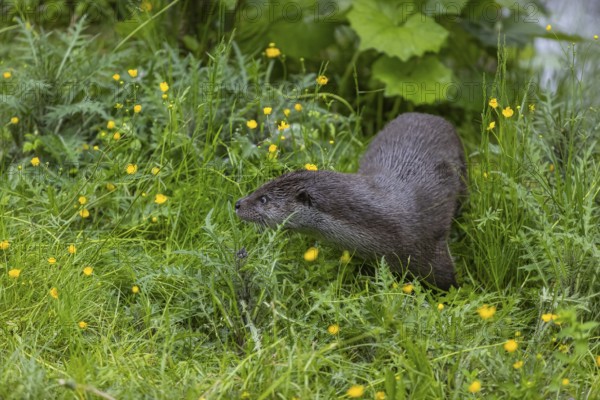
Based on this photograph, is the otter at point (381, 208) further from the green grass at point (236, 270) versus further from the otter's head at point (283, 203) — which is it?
the green grass at point (236, 270)

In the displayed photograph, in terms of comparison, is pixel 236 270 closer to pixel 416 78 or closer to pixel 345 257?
pixel 345 257

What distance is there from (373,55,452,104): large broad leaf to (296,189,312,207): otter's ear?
1.55 m

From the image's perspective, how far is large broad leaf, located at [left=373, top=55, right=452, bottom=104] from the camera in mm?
5285

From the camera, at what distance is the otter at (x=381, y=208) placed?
391cm

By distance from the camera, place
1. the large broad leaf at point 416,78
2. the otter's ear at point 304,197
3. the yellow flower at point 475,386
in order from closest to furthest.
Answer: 1. the yellow flower at point 475,386
2. the otter's ear at point 304,197
3. the large broad leaf at point 416,78

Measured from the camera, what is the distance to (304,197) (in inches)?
154

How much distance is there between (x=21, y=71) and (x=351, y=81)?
2.25 m

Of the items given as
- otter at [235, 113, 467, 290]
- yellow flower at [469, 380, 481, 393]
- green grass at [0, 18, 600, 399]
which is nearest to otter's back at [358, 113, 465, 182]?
otter at [235, 113, 467, 290]

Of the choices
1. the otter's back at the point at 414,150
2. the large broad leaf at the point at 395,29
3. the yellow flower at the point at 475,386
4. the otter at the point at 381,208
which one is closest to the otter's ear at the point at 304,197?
the otter at the point at 381,208

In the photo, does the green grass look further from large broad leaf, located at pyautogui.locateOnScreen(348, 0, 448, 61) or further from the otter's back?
large broad leaf, located at pyautogui.locateOnScreen(348, 0, 448, 61)

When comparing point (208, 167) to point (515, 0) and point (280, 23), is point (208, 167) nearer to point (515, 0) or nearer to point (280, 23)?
point (280, 23)

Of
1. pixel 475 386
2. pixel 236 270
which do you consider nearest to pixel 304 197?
pixel 236 270

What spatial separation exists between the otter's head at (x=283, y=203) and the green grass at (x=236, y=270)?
9 cm

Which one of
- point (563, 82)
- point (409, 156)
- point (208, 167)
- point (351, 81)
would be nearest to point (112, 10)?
point (351, 81)
